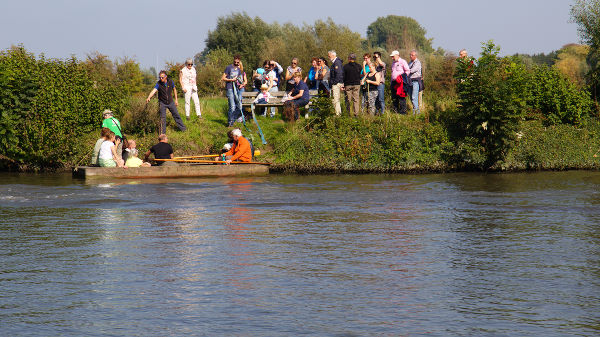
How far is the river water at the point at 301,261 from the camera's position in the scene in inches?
358

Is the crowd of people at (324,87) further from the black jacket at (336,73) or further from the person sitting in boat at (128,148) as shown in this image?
the person sitting in boat at (128,148)

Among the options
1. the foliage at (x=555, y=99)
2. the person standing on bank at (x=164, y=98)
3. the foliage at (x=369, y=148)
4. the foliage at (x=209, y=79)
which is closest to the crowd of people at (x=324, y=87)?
the person standing on bank at (x=164, y=98)

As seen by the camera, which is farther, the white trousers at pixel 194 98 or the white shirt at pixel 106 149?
the white trousers at pixel 194 98

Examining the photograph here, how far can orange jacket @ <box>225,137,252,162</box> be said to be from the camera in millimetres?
25031

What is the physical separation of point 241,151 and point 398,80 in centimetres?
629

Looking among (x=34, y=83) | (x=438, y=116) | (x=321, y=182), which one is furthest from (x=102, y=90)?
(x=438, y=116)

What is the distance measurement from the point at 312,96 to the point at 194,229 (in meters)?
14.4

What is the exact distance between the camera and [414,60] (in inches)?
1076

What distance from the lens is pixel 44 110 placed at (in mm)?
27188

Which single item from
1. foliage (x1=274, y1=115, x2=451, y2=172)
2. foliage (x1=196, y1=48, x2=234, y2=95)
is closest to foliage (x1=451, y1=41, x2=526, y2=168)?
foliage (x1=274, y1=115, x2=451, y2=172)

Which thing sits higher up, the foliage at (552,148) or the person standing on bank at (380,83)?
the person standing on bank at (380,83)

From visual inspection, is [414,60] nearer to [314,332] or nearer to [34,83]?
[34,83]

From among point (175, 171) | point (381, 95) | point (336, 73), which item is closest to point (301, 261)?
point (175, 171)

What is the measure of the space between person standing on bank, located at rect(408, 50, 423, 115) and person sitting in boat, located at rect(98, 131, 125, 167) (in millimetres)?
10395
